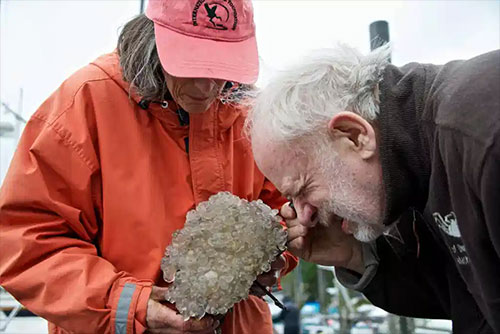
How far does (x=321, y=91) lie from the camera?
3.43 ft

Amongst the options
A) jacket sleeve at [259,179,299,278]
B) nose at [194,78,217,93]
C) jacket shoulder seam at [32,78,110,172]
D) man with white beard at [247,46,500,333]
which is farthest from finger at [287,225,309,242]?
jacket shoulder seam at [32,78,110,172]

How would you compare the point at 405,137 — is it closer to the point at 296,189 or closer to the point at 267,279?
the point at 296,189

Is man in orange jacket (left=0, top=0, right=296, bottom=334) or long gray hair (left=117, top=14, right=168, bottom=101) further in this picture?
long gray hair (left=117, top=14, right=168, bottom=101)

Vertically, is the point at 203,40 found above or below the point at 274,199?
above

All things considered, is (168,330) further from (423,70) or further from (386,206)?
(423,70)

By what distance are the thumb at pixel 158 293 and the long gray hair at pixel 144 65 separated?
0.46 meters

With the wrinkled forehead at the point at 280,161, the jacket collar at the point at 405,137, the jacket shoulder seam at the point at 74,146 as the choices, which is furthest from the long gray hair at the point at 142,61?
the jacket collar at the point at 405,137

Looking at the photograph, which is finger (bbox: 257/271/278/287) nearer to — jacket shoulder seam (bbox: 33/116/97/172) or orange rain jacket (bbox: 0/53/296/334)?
orange rain jacket (bbox: 0/53/296/334)

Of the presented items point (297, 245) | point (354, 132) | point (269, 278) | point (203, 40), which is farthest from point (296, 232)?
point (203, 40)

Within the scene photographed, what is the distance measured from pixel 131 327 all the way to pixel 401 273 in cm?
72

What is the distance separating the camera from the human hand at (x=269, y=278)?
1217 millimetres

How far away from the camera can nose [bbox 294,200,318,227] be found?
1153mm

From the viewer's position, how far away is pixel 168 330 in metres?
1.13

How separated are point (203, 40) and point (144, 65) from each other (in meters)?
0.16
